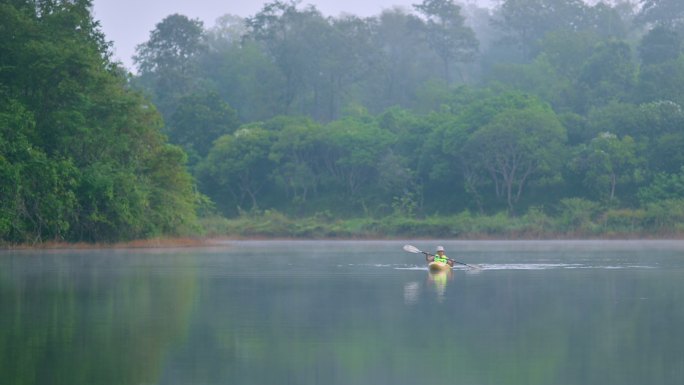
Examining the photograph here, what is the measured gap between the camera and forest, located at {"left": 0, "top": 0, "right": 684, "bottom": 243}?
49.8 m

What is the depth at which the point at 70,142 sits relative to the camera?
163 feet

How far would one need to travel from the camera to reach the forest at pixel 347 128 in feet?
163

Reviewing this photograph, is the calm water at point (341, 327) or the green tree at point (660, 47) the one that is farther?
the green tree at point (660, 47)

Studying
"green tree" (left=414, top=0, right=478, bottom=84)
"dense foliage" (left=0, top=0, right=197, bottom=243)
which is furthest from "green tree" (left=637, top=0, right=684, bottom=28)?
"dense foliage" (left=0, top=0, right=197, bottom=243)

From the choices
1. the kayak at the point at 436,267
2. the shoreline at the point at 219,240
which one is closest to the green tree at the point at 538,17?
the shoreline at the point at 219,240

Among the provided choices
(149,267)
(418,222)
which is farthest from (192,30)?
(149,267)

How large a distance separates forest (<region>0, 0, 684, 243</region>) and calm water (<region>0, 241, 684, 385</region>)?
60.7ft

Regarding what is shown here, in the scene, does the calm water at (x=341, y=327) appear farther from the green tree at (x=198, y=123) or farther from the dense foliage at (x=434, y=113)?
the green tree at (x=198, y=123)

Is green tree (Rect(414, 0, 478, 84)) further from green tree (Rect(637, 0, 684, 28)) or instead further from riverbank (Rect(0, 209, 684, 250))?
riverbank (Rect(0, 209, 684, 250))

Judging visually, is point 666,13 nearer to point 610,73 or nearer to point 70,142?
point 610,73

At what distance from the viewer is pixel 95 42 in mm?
55594

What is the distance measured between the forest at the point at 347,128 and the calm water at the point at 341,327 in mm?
18504

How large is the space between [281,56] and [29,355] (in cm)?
8412

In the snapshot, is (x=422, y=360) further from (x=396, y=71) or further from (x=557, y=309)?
(x=396, y=71)
